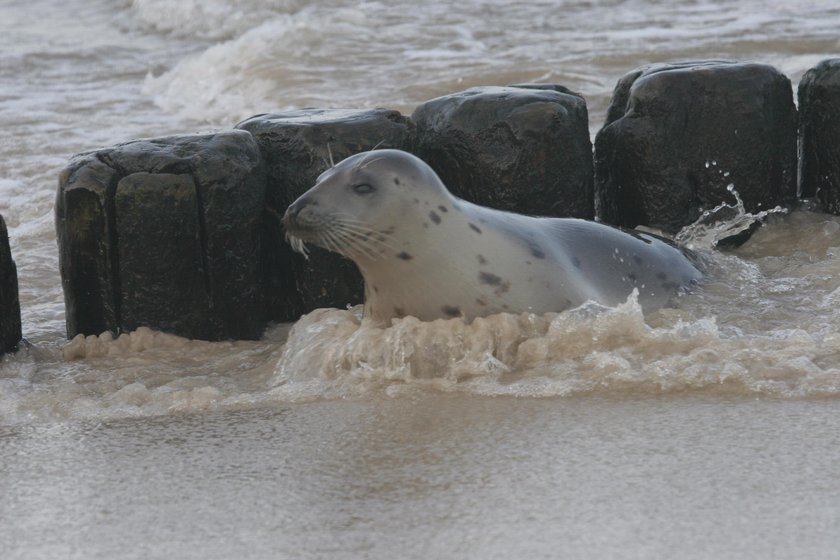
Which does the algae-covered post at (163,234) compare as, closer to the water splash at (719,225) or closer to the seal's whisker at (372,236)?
the seal's whisker at (372,236)

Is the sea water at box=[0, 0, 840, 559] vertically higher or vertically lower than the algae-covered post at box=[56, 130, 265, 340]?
lower

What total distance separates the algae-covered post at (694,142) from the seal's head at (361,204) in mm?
1626

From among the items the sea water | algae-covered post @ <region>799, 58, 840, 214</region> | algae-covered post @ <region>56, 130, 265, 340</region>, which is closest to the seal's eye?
the sea water

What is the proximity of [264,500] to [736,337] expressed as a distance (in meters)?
1.97

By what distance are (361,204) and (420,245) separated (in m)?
0.25

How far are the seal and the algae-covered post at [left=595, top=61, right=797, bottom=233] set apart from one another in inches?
51.0

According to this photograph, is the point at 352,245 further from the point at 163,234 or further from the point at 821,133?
the point at 821,133

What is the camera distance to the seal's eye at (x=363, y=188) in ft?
15.1

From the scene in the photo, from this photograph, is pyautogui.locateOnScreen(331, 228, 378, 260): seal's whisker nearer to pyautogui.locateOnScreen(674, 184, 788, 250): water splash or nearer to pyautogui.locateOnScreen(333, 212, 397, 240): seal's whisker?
pyautogui.locateOnScreen(333, 212, 397, 240): seal's whisker

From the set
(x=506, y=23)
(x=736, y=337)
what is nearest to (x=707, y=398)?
(x=736, y=337)

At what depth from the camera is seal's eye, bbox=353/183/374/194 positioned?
15.1 feet

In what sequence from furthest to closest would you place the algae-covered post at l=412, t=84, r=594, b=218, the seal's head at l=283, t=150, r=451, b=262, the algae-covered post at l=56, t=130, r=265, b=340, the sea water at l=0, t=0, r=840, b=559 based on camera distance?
the algae-covered post at l=412, t=84, r=594, b=218 < the algae-covered post at l=56, t=130, r=265, b=340 < the seal's head at l=283, t=150, r=451, b=262 < the sea water at l=0, t=0, r=840, b=559

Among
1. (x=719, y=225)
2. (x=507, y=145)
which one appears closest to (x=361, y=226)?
(x=507, y=145)

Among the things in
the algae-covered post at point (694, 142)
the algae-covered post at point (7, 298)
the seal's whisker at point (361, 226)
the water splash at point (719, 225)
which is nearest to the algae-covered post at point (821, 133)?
the algae-covered post at point (694, 142)
